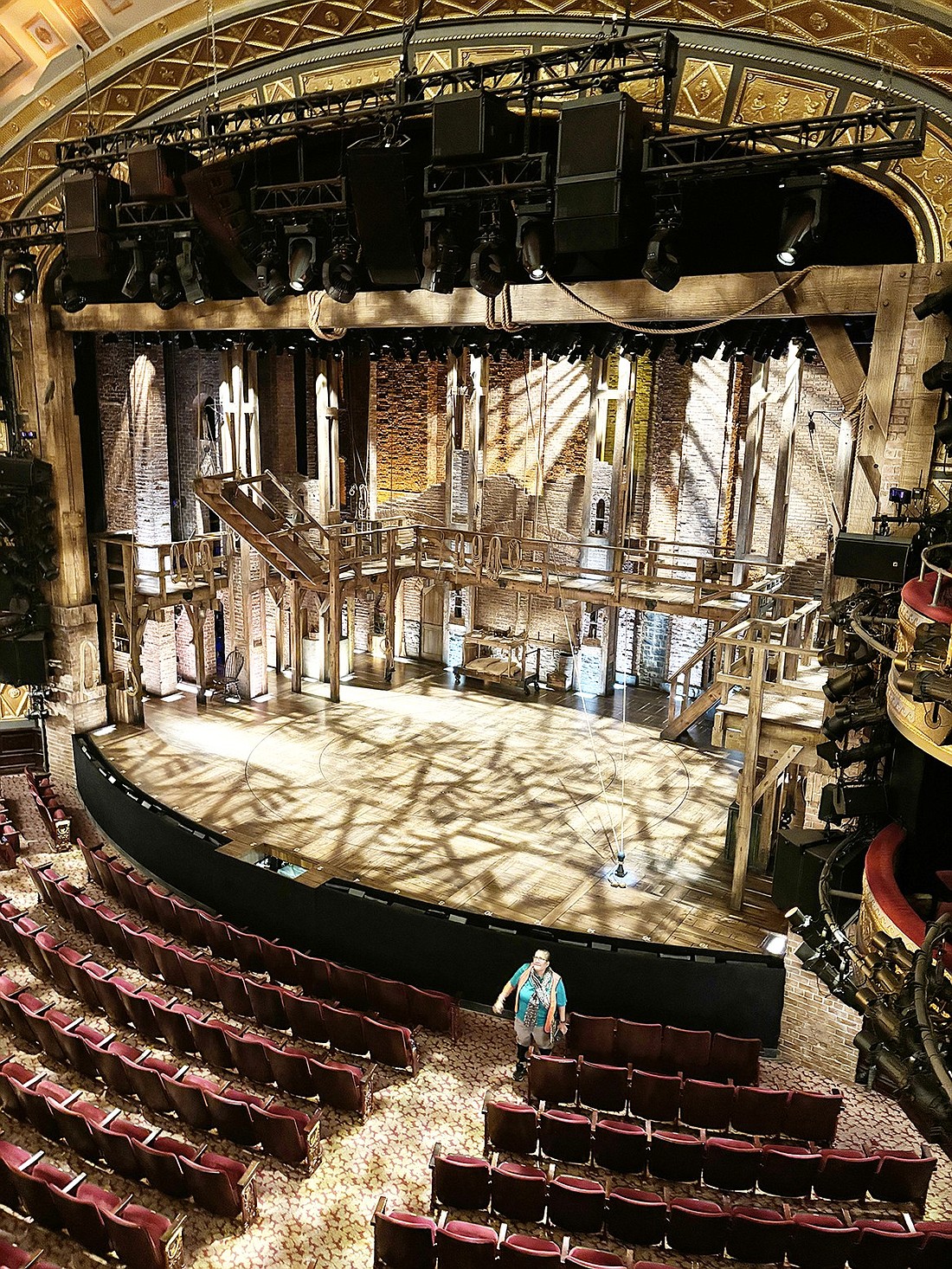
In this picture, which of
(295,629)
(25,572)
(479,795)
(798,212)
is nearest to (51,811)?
(25,572)

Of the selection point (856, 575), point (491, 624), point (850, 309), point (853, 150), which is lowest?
point (491, 624)

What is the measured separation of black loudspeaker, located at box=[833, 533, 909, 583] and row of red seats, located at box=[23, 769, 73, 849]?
32.9ft

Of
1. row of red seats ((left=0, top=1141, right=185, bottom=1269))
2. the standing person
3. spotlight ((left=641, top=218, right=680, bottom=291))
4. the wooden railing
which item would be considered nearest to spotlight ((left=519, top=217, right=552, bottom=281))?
spotlight ((left=641, top=218, right=680, bottom=291))

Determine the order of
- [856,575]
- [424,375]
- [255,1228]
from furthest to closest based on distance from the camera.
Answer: [424,375]
[856,575]
[255,1228]

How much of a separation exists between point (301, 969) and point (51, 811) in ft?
18.7

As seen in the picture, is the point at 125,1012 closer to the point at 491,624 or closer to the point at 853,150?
the point at 853,150

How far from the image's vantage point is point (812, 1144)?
22.1 feet

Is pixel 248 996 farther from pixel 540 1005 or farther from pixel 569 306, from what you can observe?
pixel 569 306

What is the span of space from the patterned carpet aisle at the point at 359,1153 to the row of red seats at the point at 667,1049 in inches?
19.4

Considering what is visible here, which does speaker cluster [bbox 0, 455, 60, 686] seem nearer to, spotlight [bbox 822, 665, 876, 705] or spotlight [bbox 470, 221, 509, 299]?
spotlight [bbox 470, 221, 509, 299]

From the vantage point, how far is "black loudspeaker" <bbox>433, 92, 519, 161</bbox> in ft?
23.7

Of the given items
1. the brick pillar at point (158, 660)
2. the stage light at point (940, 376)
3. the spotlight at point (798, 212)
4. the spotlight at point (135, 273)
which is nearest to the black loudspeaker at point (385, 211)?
the spotlight at point (135, 273)

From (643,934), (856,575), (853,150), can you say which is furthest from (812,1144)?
(853,150)

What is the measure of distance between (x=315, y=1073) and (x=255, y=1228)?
3.83 feet
